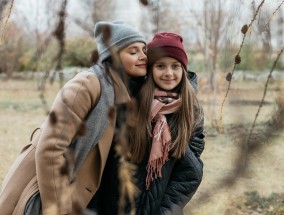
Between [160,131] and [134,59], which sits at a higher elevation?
[134,59]

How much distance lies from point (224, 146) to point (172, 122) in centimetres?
520

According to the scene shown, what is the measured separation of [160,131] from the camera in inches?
96.8

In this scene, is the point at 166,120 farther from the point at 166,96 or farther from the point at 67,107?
the point at 67,107

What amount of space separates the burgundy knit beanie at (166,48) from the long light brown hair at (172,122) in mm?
56

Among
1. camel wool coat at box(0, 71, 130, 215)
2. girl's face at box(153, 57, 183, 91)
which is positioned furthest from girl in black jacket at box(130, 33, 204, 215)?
camel wool coat at box(0, 71, 130, 215)

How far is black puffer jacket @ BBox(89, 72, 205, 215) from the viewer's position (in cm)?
253

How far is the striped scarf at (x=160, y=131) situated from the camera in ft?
8.07

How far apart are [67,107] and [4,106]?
10.1 meters

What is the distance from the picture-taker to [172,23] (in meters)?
11.0

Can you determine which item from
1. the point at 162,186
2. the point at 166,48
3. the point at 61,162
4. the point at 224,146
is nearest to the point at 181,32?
the point at 224,146

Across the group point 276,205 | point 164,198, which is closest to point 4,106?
point 276,205

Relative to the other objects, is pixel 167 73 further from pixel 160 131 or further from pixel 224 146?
pixel 224 146

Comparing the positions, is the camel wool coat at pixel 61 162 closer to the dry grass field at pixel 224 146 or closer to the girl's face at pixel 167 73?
the girl's face at pixel 167 73

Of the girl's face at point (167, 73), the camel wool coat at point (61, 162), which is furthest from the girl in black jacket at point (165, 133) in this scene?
the camel wool coat at point (61, 162)
